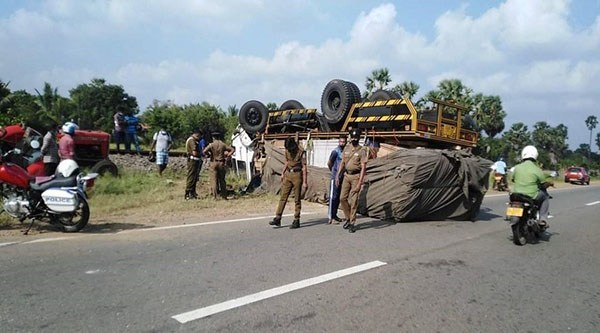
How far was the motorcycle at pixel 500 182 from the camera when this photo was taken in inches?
794

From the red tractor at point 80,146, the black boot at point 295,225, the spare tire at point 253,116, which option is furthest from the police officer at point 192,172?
the spare tire at point 253,116

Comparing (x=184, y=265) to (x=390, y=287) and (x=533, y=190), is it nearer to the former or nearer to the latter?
(x=390, y=287)

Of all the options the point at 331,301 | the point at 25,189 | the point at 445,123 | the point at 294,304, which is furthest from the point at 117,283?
the point at 445,123

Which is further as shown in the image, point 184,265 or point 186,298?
point 184,265

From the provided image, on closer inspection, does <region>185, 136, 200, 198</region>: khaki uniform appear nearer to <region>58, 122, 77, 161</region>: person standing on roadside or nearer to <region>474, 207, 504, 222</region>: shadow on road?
<region>58, 122, 77, 161</region>: person standing on roadside

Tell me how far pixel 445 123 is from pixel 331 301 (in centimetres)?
814

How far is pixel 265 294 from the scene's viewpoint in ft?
13.7

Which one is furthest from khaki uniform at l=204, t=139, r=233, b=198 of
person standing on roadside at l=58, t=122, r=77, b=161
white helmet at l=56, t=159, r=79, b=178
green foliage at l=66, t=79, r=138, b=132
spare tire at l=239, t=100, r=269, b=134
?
green foliage at l=66, t=79, r=138, b=132

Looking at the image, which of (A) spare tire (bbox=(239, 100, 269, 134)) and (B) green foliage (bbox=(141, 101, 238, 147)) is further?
(B) green foliage (bbox=(141, 101, 238, 147))

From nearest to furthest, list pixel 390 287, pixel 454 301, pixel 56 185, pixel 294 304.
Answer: pixel 294 304, pixel 454 301, pixel 390 287, pixel 56 185

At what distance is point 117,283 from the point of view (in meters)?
4.34

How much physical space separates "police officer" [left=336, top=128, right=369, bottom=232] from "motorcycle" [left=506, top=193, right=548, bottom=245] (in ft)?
7.85

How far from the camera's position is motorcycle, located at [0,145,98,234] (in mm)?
6406

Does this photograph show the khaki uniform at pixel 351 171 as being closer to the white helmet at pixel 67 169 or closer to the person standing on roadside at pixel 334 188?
the person standing on roadside at pixel 334 188
